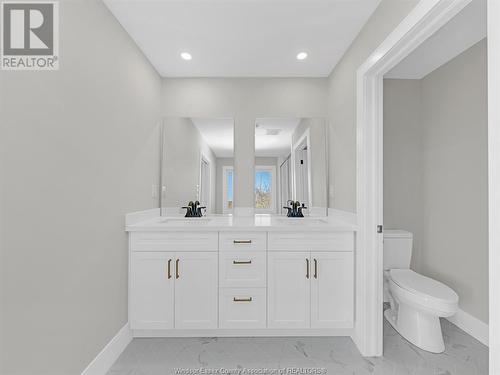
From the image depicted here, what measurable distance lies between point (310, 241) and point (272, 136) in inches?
47.5

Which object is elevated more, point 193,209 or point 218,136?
point 218,136

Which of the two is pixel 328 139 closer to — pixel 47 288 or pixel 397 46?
pixel 397 46

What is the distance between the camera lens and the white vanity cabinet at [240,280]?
200 centimetres

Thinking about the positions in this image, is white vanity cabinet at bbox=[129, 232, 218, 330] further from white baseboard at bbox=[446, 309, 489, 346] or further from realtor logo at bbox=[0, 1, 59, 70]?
white baseboard at bbox=[446, 309, 489, 346]

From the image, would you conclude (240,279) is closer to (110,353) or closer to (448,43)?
(110,353)

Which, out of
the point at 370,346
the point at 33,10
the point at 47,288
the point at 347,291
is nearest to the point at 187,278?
the point at 47,288

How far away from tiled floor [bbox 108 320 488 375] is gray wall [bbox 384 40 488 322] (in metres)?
0.54

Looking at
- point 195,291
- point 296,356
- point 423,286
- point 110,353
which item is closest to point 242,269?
point 195,291

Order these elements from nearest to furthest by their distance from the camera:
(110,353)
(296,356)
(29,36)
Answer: (29,36) → (110,353) → (296,356)

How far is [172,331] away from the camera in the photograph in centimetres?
206

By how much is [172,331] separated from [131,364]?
1.19 feet

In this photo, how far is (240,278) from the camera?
79.7 inches

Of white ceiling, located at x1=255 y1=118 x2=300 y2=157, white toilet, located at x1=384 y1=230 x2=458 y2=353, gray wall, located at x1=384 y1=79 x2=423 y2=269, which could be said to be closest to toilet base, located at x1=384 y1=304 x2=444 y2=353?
white toilet, located at x1=384 y1=230 x2=458 y2=353

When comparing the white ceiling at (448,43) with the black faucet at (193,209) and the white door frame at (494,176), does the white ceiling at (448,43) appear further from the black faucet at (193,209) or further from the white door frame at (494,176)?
the black faucet at (193,209)
